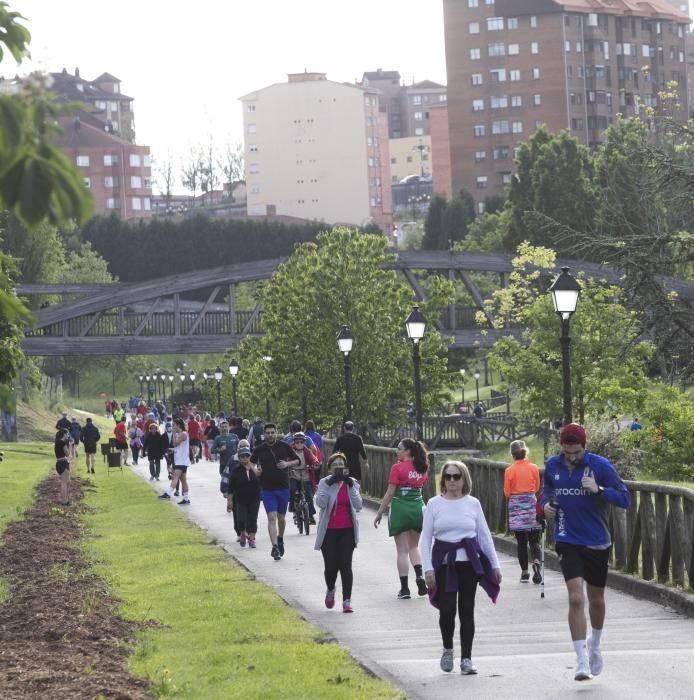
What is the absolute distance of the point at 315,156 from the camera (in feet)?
614

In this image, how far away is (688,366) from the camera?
94.6 ft

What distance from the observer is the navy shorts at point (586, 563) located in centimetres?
1111

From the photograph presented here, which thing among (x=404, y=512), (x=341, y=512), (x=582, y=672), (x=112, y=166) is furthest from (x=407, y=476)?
(x=112, y=166)

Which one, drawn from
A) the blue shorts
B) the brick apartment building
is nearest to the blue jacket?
the blue shorts

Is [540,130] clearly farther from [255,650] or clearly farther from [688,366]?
[255,650]

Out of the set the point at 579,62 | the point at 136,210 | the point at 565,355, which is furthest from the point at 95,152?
the point at 565,355

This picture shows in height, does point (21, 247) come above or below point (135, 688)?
above

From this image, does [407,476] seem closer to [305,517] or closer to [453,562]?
[453,562]

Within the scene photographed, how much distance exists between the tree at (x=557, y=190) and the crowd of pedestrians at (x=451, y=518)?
7445cm

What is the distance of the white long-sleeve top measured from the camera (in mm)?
11617

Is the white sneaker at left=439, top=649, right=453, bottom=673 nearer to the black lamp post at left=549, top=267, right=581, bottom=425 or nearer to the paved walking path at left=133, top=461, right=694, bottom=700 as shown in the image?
the paved walking path at left=133, top=461, right=694, bottom=700

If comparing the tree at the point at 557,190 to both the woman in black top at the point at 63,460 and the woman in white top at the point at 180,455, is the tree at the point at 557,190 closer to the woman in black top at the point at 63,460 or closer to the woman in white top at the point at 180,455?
the woman in white top at the point at 180,455

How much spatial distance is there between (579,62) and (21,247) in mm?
77396

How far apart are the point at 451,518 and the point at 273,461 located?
9899 millimetres
